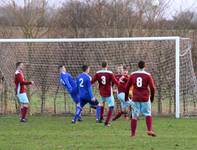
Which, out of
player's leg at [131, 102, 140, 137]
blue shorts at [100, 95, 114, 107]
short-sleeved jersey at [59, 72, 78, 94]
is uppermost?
short-sleeved jersey at [59, 72, 78, 94]

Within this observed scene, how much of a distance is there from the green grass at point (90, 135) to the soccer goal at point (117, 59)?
78.5 inches

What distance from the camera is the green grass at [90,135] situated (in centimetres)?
1168

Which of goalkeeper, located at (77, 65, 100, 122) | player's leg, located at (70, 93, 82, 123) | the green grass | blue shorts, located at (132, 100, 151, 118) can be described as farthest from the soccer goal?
blue shorts, located at (132, 100, 151, 118)

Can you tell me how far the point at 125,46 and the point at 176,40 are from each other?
6.74ft

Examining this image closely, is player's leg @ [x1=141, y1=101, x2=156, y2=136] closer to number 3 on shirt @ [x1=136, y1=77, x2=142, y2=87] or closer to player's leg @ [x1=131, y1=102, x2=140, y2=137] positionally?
player's leg @ [x1=131, y1=102, x2=140, y2=137]

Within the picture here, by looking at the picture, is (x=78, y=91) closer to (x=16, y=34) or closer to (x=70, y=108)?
(x=70, y=108)

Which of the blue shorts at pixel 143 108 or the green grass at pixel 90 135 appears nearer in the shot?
the green grass at pixel 90 135

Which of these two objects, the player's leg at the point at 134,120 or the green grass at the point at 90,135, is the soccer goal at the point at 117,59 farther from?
the player's leg at the point at 134,120

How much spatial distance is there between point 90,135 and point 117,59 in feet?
22.5

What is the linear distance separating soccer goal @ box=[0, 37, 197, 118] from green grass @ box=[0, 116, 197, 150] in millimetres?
1993

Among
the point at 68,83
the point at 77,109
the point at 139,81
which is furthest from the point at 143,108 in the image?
the point at 68,83

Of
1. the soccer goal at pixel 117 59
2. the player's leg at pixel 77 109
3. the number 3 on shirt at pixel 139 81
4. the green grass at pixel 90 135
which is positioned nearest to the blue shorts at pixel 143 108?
the number 3 on shirt at pixel 139 81

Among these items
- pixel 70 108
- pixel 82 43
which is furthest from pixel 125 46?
pixel 70 108

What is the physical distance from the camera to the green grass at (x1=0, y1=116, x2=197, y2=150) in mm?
11680
